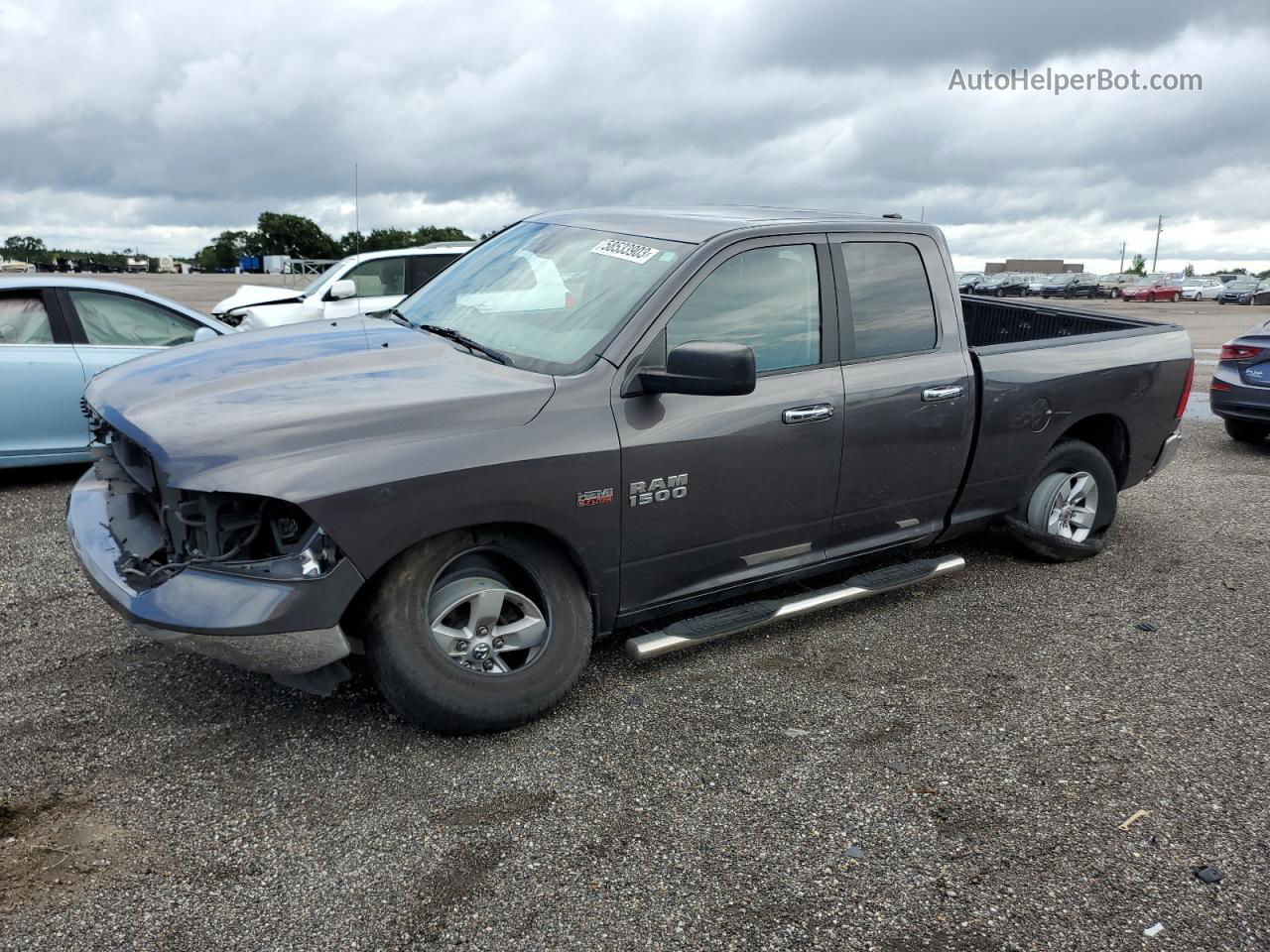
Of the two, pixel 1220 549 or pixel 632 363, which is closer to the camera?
pixel 632 363

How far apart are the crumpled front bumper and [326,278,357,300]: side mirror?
749cm

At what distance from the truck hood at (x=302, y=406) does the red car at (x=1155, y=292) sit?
69619 mm

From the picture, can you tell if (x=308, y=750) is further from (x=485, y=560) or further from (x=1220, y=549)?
(x=1220, y=549)

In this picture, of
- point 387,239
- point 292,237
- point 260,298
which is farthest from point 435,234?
point 260,298

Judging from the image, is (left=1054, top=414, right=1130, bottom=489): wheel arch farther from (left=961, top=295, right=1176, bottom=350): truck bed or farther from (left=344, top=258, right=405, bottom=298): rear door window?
(left=344, top=258, right=405, bottom=298): rear door window

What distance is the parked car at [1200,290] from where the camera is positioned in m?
63.9

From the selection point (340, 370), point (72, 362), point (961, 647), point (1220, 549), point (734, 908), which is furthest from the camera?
point (72, 362)

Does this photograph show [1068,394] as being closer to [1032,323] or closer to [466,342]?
[1032,323]

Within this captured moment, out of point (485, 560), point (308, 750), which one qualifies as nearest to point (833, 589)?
point (485, 560)

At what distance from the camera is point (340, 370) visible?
3.33 m

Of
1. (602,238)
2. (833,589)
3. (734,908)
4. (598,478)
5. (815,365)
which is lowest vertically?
(734,908)

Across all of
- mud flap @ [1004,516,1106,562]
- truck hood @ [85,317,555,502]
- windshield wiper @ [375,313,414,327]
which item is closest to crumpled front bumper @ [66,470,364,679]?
truck hood @ [85,317,555,502]

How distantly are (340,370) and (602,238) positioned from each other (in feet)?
4.34

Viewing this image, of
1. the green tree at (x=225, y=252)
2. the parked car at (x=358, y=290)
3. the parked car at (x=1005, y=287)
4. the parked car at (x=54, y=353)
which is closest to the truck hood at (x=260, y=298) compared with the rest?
the parked car at (x=358, y=290)
